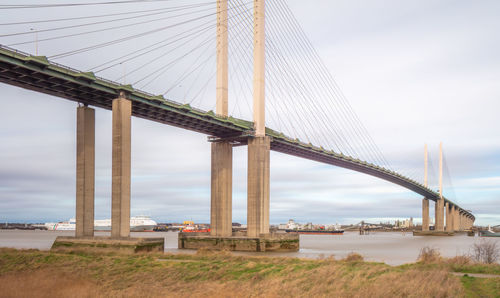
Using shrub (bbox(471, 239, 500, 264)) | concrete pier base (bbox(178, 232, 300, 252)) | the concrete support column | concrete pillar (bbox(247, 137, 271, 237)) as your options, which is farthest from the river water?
the concrete support column

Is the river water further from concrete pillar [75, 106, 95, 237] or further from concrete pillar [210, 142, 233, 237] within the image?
concrete pillar [75, 106, 95, 237]

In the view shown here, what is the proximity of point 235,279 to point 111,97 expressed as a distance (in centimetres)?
2948

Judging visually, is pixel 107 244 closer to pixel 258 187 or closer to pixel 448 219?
pixel 258 187

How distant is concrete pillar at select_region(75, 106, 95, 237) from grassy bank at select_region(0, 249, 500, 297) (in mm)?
13440

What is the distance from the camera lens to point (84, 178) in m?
47.8

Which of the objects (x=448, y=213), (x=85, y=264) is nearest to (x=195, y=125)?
(x=85, y=264)

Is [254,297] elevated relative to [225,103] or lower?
lower

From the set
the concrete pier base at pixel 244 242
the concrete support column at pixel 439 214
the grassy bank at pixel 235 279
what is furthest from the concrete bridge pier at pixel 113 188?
the concrete support column at pixel 439 214

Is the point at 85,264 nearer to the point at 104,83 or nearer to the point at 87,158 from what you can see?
the point at 87,158

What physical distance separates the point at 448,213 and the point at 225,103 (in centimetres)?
13697

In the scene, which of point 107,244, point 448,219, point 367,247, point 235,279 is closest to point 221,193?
point 107,244

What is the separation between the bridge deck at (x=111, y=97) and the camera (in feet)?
139

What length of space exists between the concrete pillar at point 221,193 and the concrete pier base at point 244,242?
2.23 meters

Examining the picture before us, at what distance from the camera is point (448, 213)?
17925 centimetres
